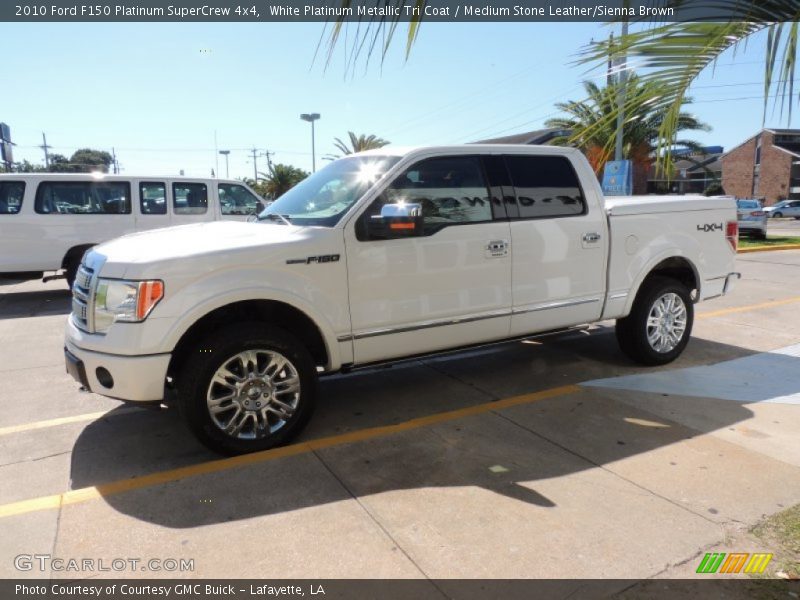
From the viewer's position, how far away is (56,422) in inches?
166

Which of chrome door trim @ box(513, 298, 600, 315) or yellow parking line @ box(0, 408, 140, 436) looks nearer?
yellow parking line @ box(0, 408, 140, 436)

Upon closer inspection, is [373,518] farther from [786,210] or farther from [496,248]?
[786,210]

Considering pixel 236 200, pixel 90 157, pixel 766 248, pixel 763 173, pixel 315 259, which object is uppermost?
pixel 90 157

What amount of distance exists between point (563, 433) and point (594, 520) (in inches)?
42.2

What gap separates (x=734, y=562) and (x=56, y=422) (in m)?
4.40

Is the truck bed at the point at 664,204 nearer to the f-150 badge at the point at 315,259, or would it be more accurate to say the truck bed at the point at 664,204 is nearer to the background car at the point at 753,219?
the f-150 badge at the point at 315,259

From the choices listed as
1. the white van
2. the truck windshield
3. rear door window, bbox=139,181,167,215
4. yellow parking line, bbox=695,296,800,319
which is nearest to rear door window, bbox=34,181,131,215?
the white van

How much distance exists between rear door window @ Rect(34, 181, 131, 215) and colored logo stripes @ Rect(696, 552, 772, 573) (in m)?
10.1

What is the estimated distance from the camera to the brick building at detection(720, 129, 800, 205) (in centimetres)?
5450

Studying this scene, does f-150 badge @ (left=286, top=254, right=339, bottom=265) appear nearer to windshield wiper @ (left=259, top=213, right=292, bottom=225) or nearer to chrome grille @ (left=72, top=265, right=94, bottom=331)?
windshield wiper @ (left=259, top=213, right=292, bottom=225)

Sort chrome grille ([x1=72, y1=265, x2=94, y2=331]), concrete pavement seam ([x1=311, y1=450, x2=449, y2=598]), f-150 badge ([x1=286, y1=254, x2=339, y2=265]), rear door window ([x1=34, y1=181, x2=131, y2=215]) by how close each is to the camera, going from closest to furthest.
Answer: concrete pavement seam ([x1=311, y1=450, x2=449, y2=598]), chrome grille ([x1=72, y1=265, x2=94, y2=331]), f-150 badge ([x1=286, y1=254, x2=339, y2=265]), rear door window ([x1=34, y1=181, x2=131, y2=215])

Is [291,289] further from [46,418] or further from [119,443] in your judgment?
[46,418]

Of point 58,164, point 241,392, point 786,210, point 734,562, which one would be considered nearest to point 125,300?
point 241,392

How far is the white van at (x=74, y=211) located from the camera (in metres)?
9.22
